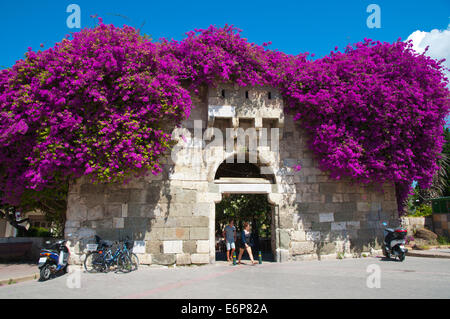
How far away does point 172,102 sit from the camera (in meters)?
8.57

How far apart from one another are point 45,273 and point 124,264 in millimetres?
1797

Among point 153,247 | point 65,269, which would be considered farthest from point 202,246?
point 65,269

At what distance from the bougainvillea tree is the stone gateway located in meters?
0.56

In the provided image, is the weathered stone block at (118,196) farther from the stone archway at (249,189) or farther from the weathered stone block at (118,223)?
the stone archway at (249,189)

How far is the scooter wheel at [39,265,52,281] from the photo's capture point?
714 cm

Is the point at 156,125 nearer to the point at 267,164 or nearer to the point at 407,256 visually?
the point at 267,164

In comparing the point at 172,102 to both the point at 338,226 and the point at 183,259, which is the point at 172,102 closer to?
the point at 183,259

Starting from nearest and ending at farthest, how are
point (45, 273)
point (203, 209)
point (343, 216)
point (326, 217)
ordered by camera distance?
1. point (45, 273)
2. point (203, 209)
3. point (326, 217)
4. point (343, 216)

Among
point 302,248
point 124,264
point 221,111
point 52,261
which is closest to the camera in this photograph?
point 52,261

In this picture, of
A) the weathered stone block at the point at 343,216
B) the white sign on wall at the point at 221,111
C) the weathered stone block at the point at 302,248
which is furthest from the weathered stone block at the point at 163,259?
the weathered stone block at the point at 343,216

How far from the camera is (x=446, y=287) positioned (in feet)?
17.9

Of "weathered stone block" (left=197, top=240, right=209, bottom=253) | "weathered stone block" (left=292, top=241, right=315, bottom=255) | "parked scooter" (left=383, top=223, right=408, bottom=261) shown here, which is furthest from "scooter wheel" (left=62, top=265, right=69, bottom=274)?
"parked scooter" (left=383, top=223, right=408, bottom=261)

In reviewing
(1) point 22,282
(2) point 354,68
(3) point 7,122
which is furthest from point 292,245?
(3) point 7,122

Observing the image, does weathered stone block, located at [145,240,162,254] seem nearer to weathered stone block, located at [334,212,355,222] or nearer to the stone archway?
the stone archway
